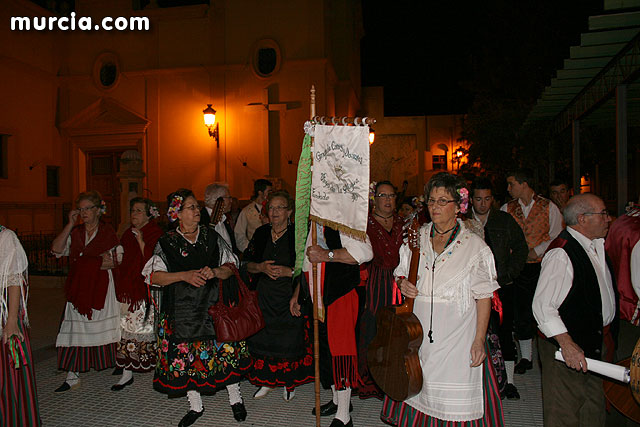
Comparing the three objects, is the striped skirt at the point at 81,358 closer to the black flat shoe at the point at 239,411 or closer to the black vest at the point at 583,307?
the black flat shoe at the point at 239,411

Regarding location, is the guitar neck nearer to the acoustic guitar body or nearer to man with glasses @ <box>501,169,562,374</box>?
the acoustic guitar body

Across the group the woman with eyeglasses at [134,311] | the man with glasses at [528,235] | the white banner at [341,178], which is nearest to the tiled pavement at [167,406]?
A: the woman with eyeglasses at [134,311]

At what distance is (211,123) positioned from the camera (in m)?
16.9

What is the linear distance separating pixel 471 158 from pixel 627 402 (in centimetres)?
1955

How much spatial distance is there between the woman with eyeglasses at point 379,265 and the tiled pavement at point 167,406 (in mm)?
696

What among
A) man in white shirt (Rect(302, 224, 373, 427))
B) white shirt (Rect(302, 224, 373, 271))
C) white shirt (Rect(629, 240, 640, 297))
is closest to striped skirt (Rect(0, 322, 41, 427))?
man in white shirt (Rect(302, 224, 373, 427))

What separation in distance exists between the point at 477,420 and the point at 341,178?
196 centimetres

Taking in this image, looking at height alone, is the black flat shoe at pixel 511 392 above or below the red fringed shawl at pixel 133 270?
below

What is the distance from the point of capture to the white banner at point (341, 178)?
3.90m

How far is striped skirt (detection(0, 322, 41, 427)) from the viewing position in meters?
3.70

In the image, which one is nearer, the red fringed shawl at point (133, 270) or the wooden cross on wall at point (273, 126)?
the red fringed shawl at point (133, 270)

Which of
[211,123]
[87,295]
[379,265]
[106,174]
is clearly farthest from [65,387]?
[106,174]

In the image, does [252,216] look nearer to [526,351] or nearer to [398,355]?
[526,351]

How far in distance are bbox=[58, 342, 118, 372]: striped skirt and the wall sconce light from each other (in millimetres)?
11878
